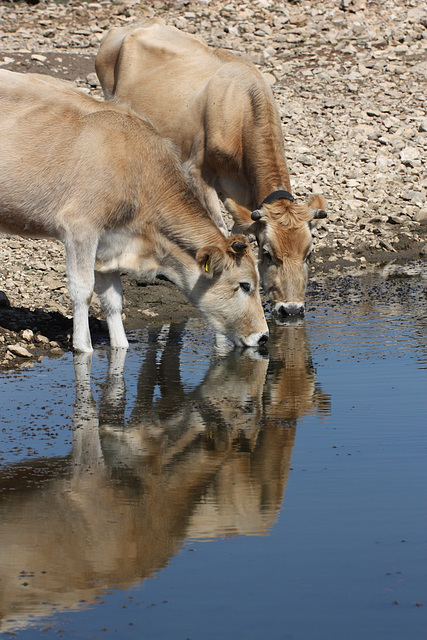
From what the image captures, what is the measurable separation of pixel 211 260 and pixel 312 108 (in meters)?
10.0

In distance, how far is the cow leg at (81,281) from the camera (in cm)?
928

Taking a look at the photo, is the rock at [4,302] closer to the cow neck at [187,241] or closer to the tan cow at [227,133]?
the cow neck at [187,241]

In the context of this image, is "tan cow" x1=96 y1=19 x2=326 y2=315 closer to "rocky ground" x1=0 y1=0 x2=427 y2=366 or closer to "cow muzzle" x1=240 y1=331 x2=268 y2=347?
"cow muzzle" x1=240 y1=331 x2=268 y2=347

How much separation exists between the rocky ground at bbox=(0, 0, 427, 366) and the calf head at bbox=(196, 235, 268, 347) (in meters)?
1.38

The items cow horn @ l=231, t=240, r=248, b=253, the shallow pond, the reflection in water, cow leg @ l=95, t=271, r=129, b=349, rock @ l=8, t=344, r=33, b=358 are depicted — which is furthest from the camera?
cow leg @ l=95, t=271, r=129, b=349

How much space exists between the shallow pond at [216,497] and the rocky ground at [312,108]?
1952 millimetres

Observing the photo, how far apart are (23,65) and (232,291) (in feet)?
38.3

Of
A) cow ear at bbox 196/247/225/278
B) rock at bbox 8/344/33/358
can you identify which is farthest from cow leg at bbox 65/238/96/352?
cow ear at bbox 196/247/225/278

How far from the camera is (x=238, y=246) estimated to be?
9.44 meters

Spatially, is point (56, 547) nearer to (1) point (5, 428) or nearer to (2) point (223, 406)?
(1) point (5, 428)

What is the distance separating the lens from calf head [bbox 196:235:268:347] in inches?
379

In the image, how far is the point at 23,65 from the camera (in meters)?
19.6

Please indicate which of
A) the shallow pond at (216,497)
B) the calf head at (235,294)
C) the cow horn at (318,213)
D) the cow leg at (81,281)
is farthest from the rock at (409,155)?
the cow leg at (81,281)

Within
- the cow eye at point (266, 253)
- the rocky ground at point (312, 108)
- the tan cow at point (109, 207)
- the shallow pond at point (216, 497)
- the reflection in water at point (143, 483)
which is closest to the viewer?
the shallow pond at point (216, 497)
